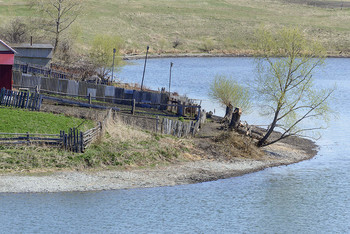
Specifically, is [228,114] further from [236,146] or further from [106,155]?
[106,155]

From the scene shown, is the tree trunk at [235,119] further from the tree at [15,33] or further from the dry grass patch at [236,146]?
the tree at [15,33]

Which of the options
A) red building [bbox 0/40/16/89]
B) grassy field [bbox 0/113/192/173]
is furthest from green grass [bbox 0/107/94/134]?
red building [bbox 0/40/16/89]

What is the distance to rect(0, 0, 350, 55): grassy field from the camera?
122 metres

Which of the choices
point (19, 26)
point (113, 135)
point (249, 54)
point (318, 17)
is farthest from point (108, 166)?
point (318, 17)

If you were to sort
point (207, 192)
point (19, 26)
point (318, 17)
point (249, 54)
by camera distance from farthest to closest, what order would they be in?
point (318, 17) → point (249, 54) → point (19, 26) → point (207, 192)

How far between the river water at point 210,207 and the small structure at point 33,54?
3061 centimetres

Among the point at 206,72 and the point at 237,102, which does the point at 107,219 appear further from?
the point at 206,72

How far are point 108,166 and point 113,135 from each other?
354 centimetres

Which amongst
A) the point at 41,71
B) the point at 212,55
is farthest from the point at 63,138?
the point at 212,55

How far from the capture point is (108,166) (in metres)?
32.4

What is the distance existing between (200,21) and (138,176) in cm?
11503

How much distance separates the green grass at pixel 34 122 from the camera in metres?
33.3

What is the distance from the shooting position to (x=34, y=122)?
114ft

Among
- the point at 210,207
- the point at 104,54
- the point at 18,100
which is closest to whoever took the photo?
the point at 210,207
